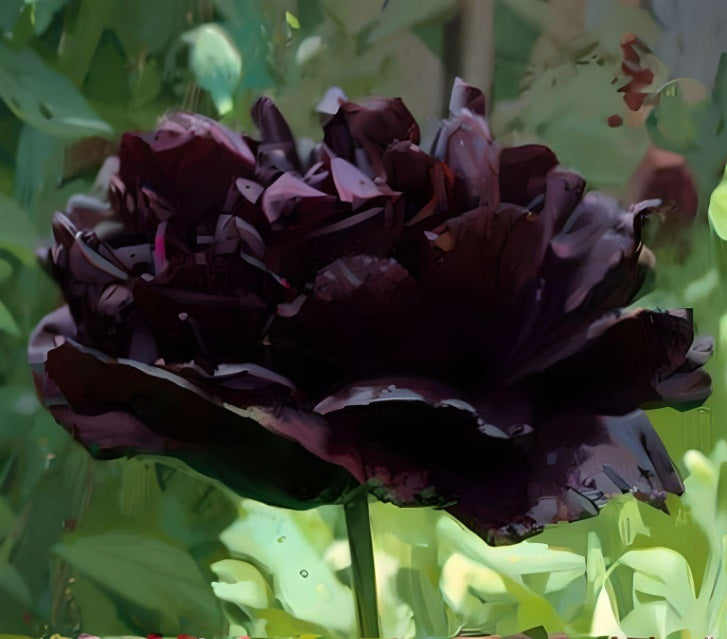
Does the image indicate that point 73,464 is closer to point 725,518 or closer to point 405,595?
point 405,595

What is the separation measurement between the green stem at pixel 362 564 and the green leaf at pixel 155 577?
0.05m

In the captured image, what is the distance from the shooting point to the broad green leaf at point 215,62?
30 cm

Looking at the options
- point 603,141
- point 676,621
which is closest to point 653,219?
point 603,141

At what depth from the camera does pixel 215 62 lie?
0.30 meters

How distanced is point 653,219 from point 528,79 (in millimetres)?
67

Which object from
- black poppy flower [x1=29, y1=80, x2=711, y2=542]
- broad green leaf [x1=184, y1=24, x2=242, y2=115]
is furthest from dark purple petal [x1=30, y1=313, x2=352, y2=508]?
broad green leaf [x1=184, y1=24, x2=242, y2=115]

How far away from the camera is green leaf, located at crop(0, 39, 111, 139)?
0.98 feet

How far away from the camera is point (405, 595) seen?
287mm

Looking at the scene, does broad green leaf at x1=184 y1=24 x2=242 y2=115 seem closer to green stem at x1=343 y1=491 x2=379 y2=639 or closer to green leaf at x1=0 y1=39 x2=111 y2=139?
green leaf at x1=0 y1=39 x2=111 y2=139

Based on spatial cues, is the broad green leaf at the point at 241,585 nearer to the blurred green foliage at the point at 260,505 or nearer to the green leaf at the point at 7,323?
the blurred green foliage at the point at 260,505

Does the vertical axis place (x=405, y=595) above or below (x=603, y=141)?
below

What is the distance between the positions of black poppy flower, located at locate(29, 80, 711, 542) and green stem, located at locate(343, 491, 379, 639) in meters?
0.03

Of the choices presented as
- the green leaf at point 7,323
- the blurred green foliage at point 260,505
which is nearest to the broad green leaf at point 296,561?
the blurred green foliage at point 260,505

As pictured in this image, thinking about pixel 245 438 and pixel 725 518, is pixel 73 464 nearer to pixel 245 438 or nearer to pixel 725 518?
pixel 245 438
